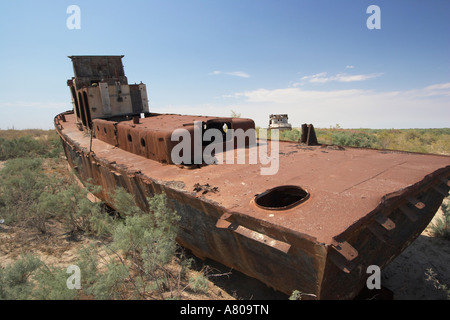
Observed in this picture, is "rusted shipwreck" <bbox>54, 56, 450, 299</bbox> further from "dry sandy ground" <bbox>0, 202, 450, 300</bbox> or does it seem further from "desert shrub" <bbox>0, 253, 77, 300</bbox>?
"desert shrub" <bbox>0, 253, 77, 300</bbox>

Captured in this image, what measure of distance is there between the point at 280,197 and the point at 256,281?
1.71 meters

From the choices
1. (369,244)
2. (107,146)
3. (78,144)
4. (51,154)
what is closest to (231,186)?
(369,244)

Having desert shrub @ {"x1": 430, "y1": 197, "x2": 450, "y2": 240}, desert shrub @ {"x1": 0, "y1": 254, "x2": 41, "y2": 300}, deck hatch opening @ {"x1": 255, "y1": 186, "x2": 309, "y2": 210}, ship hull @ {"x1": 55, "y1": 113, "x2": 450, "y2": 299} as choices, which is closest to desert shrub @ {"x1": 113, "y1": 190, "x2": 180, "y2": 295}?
ship hull @ {"x1": 55, "y1": 113, "x2": 450, "y2": 299}

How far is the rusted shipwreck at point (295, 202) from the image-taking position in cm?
257

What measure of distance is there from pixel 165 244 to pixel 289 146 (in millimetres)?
3997

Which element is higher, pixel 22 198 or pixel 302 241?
pixel 302 241

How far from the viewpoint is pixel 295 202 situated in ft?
10.2

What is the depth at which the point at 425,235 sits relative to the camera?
609cm

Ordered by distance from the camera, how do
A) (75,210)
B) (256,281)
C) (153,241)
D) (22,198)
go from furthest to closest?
(22,198), (75,210), (256,281), (153,241)

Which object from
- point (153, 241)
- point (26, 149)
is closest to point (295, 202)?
point (153, 241)

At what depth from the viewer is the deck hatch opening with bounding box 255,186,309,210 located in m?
3.19

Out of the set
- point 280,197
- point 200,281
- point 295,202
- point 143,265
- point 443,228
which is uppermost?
point 295,202

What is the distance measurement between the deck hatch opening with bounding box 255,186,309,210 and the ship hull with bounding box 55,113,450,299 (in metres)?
0.47

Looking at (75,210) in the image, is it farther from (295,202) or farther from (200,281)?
(295,202)
